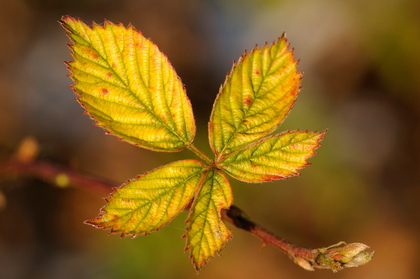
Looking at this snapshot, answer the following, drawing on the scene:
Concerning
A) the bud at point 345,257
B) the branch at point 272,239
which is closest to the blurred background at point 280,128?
the branch at point 272,239

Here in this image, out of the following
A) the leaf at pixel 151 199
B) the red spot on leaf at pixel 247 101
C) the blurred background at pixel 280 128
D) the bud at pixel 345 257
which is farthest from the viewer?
the blurred background at pixel 280 128

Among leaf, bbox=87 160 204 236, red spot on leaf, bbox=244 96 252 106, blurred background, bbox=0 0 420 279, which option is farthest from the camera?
blurred background, bbox=0 0 420 279

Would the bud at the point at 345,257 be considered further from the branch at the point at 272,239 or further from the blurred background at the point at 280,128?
the blurred background at the point at 280,128

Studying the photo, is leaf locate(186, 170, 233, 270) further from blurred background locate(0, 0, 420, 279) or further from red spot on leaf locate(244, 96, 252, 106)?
blurred background locate(0, 0, 420, 279)

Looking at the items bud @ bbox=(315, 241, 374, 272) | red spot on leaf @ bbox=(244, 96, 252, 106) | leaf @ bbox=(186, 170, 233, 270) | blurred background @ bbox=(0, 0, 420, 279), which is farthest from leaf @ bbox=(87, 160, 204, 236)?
blurred background @ bbox=(0, 0, 420, 279)

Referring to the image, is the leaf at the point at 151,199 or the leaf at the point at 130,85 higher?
the leaf at the point at 130,85

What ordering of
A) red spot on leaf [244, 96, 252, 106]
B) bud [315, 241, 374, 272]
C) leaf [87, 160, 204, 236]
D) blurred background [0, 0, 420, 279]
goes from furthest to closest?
blurred background [0, 0, 420, 279] → red spot on leaf [244, 96, 252, 106] → leaf [87, 160, 204, 236] → bud [315, 241, 374, 272]

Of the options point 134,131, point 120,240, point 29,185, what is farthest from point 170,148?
point 29,185
